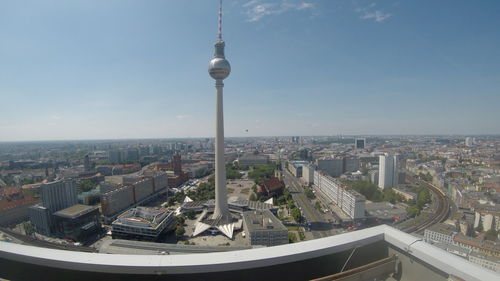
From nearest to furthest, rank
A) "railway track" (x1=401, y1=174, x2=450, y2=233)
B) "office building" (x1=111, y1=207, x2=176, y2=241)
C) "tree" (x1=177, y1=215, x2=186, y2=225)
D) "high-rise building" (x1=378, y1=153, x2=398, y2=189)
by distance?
"office building" (x1=111, y1=207, x2=176, y2=241), "railway track" (x1=401, y1=174, x2=450, y2=233), "tree" (x1=177, y1=215, x2=186, y2=225), "high-rise building" (x1=378, y1=153, x2=398, y2=189)

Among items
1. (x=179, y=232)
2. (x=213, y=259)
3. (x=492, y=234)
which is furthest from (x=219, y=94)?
(x=492, y=234)

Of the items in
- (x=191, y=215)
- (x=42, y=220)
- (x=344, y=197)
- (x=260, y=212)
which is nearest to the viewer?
(x=260, y=212)

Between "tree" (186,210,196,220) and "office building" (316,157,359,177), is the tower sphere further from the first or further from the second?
"office building" (316,157,359,177)

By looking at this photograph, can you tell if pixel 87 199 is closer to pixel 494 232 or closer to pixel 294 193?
pixel 294 193

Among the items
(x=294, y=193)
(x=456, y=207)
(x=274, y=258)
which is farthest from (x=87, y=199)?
(x=456, y=207)

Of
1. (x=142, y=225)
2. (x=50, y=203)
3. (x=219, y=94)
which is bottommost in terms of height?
(x=142, y=225)

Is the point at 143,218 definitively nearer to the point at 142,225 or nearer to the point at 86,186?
the point at 142,225

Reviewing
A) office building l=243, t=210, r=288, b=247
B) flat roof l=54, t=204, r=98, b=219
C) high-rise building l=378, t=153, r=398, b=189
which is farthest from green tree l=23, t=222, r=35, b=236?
high-rise building l=378, t=153, r=398, b=189

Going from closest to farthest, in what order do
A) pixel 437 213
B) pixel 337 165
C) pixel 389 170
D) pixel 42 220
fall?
pixel 42 220 < pixel 437 213 < pixel 389 170 < pixel 337 165
